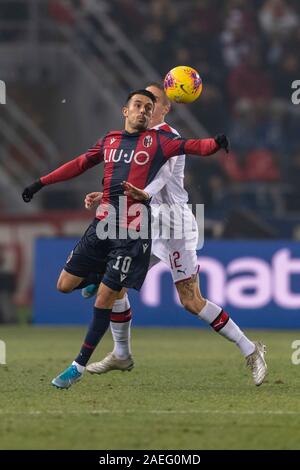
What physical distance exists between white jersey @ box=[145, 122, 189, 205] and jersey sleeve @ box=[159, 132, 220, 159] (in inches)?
8.3

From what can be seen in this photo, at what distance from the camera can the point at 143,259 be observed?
28.8ft

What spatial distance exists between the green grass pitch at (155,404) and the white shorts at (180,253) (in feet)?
2.66

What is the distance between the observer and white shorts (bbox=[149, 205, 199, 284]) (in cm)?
924

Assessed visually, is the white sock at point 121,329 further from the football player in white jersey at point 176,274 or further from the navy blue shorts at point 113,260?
the navy blue shorts at point 113,260

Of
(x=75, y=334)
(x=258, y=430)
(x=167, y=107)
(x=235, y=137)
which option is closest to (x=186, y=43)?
(x=235, y=137)

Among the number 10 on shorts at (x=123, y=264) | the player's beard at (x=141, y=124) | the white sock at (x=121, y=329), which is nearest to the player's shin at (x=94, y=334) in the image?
the number 10 on shorts at (x=123, y=264)

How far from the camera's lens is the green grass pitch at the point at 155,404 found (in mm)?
6477

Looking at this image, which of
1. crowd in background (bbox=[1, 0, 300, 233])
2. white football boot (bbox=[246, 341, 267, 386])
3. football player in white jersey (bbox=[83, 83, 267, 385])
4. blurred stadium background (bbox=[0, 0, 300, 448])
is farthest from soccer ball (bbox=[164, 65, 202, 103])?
crowd in background (bbox=[1, 0, 300, 233])

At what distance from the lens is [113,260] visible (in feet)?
28.5

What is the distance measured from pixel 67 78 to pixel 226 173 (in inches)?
125

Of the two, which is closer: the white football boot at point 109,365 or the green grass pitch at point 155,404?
the green grass pitch at point 155,404

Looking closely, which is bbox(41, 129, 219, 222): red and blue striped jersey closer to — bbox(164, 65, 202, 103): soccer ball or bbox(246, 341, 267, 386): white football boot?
bbox(164, 65, 202, 103): soccer ball

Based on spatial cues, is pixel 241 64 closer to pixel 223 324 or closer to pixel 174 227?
pixel 174 227
